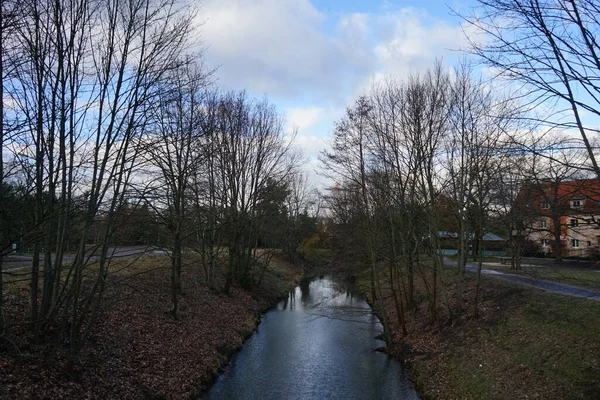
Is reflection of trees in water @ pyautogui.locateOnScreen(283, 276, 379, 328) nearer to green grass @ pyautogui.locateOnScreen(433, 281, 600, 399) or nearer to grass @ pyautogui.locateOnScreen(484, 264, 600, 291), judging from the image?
green grass @ pyautogui.locateOnScreen(433, 281, 600, 399)

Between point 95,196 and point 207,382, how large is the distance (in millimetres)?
6478

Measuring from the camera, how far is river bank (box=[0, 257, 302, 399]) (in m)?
8.81

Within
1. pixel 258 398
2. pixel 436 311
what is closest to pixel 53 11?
pixel 258 398

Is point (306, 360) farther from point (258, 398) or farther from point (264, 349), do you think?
point (258, 398)

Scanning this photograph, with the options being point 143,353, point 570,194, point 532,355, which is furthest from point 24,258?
point 570,194

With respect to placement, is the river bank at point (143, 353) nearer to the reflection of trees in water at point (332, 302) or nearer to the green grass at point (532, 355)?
the reflection of trees in water at point (332, 302)

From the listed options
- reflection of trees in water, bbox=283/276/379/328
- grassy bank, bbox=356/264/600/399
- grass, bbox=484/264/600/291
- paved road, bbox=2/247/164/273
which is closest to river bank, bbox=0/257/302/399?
paved road, bbox=2/247/164/273

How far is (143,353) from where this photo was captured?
488 inches

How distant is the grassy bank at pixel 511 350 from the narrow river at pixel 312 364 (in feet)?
3.71

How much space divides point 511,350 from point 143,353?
997cm

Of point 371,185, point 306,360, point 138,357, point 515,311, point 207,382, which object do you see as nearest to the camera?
point 138,357

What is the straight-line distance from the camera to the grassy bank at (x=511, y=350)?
10094mm

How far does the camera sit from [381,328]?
22469 mm

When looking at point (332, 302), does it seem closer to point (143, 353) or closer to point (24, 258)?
point (24, 258)
